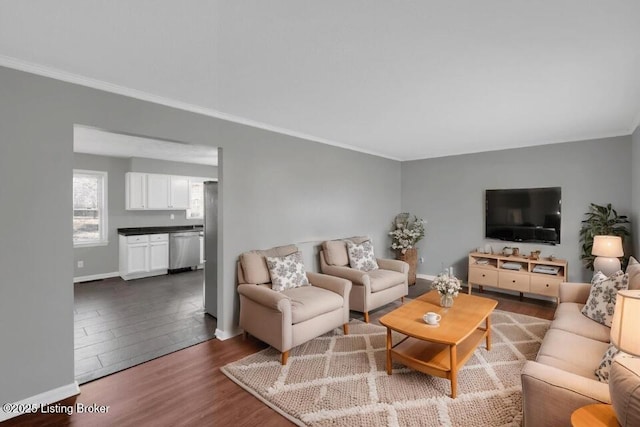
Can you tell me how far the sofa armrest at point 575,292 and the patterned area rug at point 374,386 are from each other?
0.52 m

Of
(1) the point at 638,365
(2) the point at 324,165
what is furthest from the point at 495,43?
(2) the point at 324,165

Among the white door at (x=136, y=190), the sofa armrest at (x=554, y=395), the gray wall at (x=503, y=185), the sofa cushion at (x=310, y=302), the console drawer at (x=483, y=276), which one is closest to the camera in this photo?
the sofa armrest at (x=554, y=395)

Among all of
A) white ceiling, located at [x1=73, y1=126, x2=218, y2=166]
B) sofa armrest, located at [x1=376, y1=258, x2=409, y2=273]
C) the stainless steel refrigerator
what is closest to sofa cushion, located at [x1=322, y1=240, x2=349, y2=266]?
sofa armrest, located at [x1=376, y1=258, x2=409, y2=273]

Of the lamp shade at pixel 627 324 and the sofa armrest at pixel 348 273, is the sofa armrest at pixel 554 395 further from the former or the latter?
the sofa armrest at pixel 348 273

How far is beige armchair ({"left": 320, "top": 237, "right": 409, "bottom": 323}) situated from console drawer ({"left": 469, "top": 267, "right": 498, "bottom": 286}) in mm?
1342

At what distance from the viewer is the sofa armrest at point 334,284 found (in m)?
3.31

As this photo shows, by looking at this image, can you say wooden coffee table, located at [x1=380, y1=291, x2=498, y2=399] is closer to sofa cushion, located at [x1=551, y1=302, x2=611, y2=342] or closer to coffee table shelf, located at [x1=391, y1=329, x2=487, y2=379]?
coffee table shelf, located at [x1=391, y1=329, x2=487, y2=379]

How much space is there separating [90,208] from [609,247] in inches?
324

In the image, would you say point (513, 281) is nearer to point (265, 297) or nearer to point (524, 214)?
point (524, 214)

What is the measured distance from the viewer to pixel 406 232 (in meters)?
5.41

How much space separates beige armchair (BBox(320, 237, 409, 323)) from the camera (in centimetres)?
370

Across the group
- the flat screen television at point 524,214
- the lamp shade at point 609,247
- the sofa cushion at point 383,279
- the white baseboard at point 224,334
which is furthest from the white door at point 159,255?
the lamp shade at point 609,247

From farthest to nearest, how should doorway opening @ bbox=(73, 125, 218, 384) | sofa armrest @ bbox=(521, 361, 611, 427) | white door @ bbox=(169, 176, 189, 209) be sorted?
white door @ bbox=(169, 176, 189, 209), doorway opening @ bbox=(73, 125, 218, 384), sofa armrest @ bbox=(521, 361, 611, 427)

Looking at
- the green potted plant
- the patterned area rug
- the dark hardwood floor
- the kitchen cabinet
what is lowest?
the dark hardwood floor
